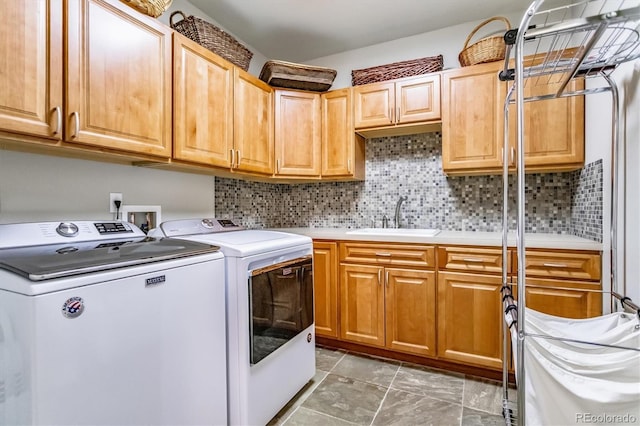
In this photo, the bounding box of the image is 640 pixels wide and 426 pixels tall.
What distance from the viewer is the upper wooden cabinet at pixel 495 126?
1964 mm

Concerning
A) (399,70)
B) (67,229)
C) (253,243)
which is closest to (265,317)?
(253,243)

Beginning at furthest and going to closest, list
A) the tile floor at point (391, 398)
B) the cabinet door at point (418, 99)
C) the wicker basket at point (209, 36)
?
the cabinet door at point (418, 99) → the wicker basket at point (209, 36) → the tile floor at point (391, 398)

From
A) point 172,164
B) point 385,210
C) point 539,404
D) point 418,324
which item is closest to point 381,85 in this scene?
point 385,210

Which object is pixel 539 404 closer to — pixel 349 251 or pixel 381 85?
pixel 349 251

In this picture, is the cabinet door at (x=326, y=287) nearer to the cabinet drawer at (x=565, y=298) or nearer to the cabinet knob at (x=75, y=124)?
the cabinet drawer at (x=565, y=298)

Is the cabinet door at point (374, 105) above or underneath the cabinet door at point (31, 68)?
above

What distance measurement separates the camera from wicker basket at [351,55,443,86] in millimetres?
2340

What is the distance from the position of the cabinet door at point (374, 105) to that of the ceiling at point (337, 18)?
50 centimetres

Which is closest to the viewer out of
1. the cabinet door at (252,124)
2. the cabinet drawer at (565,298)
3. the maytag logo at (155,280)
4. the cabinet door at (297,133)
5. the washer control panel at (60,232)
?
the maytag logo at (155,280)

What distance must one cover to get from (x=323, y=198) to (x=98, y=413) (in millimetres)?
2347

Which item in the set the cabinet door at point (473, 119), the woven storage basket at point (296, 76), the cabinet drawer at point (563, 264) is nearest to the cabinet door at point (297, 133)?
the woven storage basket at point (296, 76)

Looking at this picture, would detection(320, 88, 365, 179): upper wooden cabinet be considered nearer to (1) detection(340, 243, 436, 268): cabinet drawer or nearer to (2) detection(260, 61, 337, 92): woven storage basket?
(2) detection(260, 61, 337, 92): woven storage basket

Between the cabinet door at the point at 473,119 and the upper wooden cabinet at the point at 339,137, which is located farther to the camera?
the upper wooden cabinet at the point at 339,137
